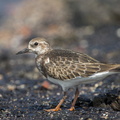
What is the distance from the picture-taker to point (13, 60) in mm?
12953

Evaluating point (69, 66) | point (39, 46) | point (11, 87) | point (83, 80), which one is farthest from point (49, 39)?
point (83, 80)

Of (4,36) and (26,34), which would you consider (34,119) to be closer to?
(26,34)

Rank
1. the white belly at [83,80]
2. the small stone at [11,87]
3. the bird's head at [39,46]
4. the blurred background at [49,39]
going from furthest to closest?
the small stone at [11,87], the blurred background at [49,39], the bird's head at [39,46], the white belly at [83,80]

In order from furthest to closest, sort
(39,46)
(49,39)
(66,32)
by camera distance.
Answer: (66,32) → (49,39) → (39,46)

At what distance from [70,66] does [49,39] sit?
26.6 feet

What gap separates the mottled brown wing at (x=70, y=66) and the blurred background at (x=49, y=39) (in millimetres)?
990

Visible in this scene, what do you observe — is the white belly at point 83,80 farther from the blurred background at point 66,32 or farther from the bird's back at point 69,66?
the blurred background at point 66,32

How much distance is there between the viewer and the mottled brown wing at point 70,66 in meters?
6.55

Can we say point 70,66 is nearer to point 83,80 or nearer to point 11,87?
point 83,80

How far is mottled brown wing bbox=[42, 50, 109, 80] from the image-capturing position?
21.5ft

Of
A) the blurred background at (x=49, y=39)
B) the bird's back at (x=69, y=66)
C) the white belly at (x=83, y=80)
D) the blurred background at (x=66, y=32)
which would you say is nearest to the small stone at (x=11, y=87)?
the blurred background at (x=49, y=39)

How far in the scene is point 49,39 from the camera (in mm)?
14727

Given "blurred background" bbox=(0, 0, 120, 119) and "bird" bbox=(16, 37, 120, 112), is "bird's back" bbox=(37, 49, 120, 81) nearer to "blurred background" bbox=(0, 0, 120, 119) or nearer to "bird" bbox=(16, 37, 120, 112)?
"bird" bbox=(16, 37, 120, 112)

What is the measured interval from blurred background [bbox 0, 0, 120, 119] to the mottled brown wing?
990mm
